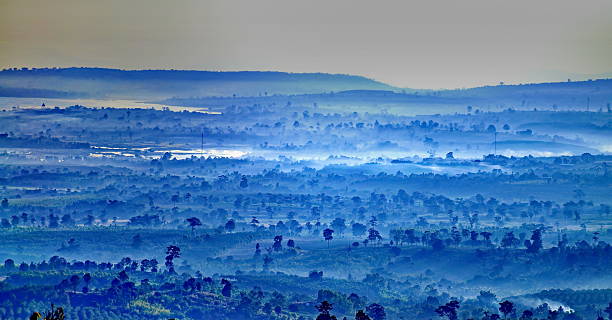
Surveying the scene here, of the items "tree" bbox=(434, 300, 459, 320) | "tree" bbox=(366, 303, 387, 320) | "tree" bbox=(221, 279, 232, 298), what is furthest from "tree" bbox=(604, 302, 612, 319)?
"tree" bbox=(221, 279, 232, 298)

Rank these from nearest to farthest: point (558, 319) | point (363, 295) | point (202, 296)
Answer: point (558, 319) < point (202, 296) < point (363, 295)

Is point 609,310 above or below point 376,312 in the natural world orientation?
below

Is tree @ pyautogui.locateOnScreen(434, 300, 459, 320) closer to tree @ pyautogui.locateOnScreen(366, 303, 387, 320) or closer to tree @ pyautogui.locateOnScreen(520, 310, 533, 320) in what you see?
tree @ pyautogui.locateOnScreen(366, 303, 387, 320)

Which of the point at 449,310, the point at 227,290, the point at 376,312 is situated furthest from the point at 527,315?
the point at 227,290

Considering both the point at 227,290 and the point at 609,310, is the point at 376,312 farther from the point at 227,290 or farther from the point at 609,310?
the point at 609,310

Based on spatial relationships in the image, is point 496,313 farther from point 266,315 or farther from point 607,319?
point 266,315

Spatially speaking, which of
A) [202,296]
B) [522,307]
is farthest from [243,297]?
[522,307]

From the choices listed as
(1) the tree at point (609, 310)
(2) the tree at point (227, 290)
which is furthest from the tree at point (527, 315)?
(2) the tree at point (227, 290)

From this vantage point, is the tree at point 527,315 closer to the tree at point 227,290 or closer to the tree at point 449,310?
the tree at point 449,310
